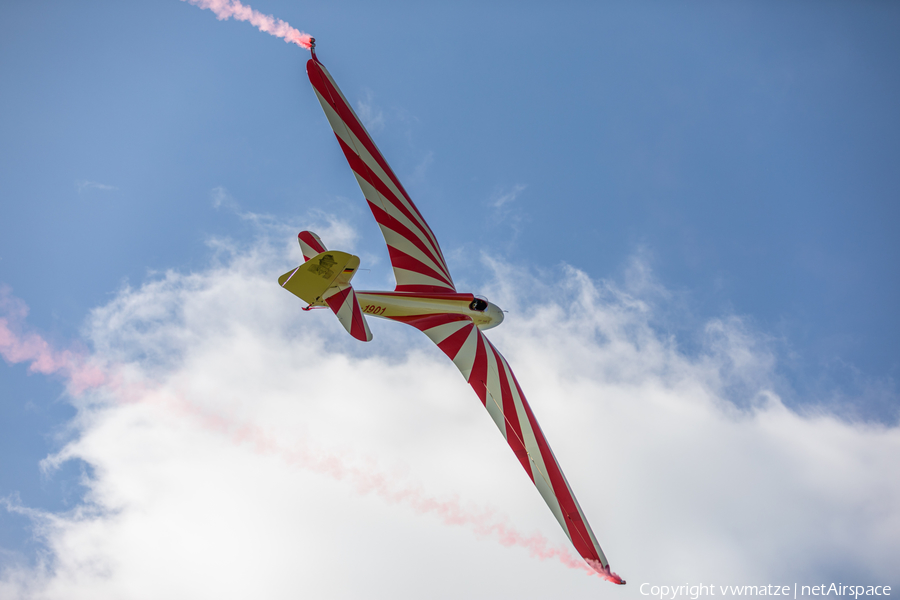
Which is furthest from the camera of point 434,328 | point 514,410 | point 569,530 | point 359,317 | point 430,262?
point 430,262

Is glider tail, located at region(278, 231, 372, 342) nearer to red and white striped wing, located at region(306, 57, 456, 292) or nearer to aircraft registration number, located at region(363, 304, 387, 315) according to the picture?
aircraft registration number, located at region(363, 304, 387, 315)

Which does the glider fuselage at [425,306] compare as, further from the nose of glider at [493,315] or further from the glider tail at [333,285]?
the glider tail at [333,285]

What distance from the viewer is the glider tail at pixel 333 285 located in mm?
14570

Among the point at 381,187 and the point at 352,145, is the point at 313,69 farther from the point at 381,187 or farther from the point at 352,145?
the point at 381,187

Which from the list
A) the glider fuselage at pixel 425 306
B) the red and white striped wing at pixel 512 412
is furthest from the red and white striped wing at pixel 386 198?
the red and white striped wing at pixel 512 412

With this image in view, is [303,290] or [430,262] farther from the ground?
[430,262]

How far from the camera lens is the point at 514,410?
18016mm

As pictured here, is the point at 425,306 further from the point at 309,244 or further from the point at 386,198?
the point at 309,244

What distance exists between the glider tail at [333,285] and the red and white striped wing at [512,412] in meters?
4.41

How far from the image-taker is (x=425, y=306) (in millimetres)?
19312

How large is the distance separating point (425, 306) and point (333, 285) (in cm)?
491

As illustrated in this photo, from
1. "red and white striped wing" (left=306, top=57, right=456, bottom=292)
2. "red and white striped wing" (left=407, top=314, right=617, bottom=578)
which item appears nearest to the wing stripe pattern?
"red and white striped wing" (left=407, top=314, right=617, bottom=578)

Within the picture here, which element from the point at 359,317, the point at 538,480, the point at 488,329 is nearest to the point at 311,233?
the point at 359,317

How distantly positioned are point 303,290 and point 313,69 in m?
7.94
